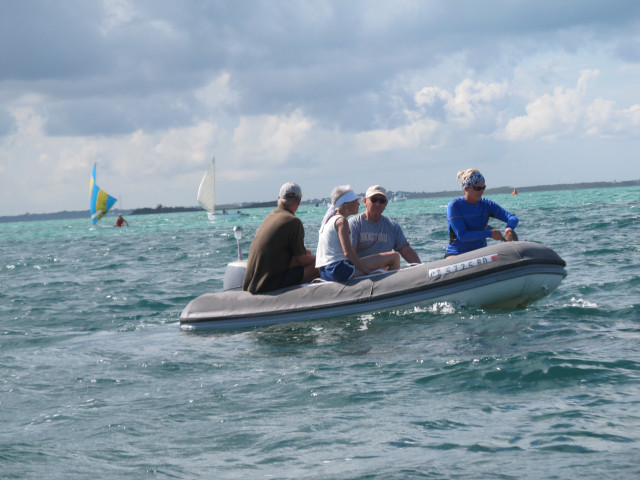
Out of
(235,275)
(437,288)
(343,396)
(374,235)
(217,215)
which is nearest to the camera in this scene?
(343,396)

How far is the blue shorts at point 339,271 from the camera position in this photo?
7.96m

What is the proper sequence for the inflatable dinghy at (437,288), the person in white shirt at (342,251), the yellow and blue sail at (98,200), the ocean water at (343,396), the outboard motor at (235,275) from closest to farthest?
the ocean water at (343,396)
the inflatable dinghy at (437,288)
the person in white shirt at (342,251)
the outboard motor at (235,275)
the yellow and blue sail at (98,200)

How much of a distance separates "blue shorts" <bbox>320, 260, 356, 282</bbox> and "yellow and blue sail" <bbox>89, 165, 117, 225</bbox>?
173 ft

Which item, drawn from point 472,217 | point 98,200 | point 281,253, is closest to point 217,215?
point 98,200

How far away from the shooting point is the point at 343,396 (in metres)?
5.01

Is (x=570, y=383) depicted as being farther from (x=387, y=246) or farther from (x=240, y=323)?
(x=240, y=323)

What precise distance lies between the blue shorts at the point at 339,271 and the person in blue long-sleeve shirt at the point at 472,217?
1192 mm

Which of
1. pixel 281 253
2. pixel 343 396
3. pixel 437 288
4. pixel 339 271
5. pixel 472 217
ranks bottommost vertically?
pixel 343 396

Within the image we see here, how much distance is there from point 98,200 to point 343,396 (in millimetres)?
56217

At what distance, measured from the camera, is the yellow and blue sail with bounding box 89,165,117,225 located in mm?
57741

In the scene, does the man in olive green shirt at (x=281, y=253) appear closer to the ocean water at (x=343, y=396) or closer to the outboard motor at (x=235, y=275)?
the outboard motor at (x=235, y=275)

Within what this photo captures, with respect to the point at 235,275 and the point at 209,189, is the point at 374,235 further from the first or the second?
the point at 209,189

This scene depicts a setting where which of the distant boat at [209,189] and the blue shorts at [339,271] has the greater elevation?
the distant boat at [209,189]

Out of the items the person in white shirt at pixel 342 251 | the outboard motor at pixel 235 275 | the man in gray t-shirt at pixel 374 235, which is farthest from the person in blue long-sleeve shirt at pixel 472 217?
the outboard motor at pixel 235 275
